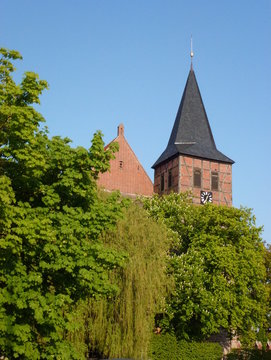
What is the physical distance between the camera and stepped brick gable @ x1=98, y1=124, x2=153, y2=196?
139 feet

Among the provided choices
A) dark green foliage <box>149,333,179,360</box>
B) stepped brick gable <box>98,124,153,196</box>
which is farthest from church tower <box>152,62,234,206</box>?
dark green foliage <box>149,333,179,360</box>

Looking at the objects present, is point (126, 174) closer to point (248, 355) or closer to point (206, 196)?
point (206, 196)

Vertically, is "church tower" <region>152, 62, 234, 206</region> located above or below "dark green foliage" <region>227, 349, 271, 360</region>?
above

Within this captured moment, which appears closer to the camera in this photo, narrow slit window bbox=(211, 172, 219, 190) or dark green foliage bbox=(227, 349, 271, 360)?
dark green foliage bbox=(227, 349, 271, 360)

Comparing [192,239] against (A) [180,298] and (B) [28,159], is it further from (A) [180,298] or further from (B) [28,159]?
(B) [28,159]

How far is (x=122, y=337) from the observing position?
18.3 metres

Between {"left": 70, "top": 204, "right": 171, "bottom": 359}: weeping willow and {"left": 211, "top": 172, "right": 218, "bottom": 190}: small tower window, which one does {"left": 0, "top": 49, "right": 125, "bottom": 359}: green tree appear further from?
{"left": 211, "top": 172, "right": 218, "bottom": 190}: small tower window

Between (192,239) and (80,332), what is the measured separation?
10574mm

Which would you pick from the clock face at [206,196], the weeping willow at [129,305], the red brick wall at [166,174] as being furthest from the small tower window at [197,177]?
the weeping willow at [129,305]

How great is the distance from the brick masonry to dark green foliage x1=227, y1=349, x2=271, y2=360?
13.9 meters

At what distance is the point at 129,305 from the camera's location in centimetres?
1853

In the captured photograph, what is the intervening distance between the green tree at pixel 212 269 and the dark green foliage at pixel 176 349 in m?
0.50

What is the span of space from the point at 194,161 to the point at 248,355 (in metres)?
18.0

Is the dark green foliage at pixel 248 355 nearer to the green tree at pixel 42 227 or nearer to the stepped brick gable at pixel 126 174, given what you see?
the stepped brick gable at pixel 126 174
